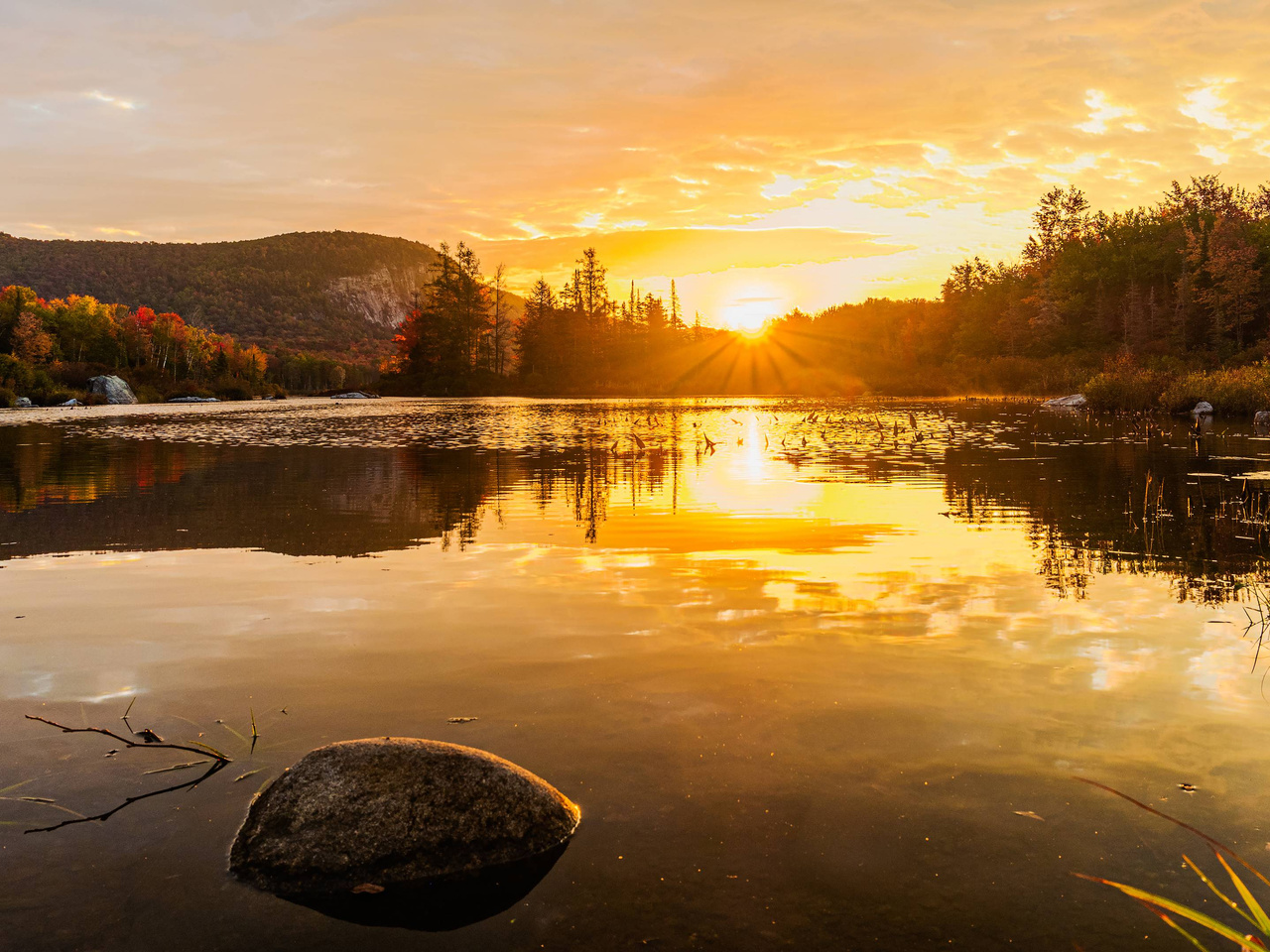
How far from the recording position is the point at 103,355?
121 m

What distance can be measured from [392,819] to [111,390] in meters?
103

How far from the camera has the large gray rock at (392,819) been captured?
4.07m

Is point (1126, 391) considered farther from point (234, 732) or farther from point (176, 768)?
point (176, 768)

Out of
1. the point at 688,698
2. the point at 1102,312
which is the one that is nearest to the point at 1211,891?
the point at 688,698

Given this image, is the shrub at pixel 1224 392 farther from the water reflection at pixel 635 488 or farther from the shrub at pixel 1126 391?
the water reflection at pixel 635 488

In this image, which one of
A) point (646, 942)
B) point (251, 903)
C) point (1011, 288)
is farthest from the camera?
point (1011, 288)

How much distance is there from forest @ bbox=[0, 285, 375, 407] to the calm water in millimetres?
83101

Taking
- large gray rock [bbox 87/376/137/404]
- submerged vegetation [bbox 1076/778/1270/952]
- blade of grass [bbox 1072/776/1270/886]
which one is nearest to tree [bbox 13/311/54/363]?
large gray rock [bbox 87/376/137/404]

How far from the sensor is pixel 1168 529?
1235 centimetres

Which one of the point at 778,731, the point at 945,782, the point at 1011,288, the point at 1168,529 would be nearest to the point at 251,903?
the point at 778,731

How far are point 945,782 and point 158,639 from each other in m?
6.32

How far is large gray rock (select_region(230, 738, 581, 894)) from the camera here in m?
4.07

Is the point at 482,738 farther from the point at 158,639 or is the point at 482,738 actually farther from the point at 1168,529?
the point at 1168,529

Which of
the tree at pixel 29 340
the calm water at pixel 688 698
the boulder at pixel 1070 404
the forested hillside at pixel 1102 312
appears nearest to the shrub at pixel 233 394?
the tree at pixel 29 340
